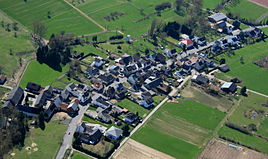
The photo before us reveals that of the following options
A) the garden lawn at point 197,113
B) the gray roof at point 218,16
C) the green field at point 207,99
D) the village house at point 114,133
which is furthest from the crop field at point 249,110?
the gray roof at point 218,16

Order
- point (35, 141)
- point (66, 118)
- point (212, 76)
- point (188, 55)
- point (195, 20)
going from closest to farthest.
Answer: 1. point (35, 141)
2. point (66, 118)
3. point (212, 76)
4. point (188, 55)
5. point (195, 20)

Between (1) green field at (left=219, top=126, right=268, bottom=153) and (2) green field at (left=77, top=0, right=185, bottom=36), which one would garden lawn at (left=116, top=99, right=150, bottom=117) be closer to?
(1) green field at (left=219, top=126, right=268, bottom=153)

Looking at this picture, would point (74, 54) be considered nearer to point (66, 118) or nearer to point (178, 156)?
point (66, 118)

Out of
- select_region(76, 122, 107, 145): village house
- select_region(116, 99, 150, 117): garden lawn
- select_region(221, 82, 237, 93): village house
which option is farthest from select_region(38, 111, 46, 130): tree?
select_region(221, 82, 237, 93): village house

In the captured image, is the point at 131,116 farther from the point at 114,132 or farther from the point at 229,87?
the point at 229,87

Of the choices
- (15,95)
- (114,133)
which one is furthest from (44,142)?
(15,95)

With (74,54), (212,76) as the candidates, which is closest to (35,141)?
(74,54)
